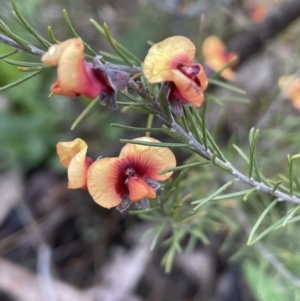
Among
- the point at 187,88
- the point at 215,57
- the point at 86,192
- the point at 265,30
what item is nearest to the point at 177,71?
the point at 187,88

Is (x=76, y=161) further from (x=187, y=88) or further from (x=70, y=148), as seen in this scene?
(x=187, y=88)

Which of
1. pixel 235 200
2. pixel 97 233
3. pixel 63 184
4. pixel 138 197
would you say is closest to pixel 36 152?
pixel 63 184

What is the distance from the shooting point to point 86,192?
1.49m

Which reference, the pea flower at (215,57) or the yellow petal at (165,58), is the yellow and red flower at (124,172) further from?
the pea flower at (215,57)

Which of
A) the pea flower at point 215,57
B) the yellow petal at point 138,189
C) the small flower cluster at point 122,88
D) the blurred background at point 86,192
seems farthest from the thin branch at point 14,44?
the blurred background at point 86,192

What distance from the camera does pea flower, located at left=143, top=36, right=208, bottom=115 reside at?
15.1 inches

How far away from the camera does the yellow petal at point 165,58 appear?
38 centimetres

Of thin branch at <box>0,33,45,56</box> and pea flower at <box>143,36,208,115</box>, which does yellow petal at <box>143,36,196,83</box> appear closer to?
pea flower at <box>143,36,208,115</box>

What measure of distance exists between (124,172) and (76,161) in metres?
0.06

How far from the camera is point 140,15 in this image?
1525mm

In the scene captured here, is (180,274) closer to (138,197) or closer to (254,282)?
(254,282)

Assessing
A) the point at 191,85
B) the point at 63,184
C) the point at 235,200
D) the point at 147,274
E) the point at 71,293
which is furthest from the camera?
the point at 63,184

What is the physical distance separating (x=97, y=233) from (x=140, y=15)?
729mm

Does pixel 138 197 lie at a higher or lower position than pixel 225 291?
higher
